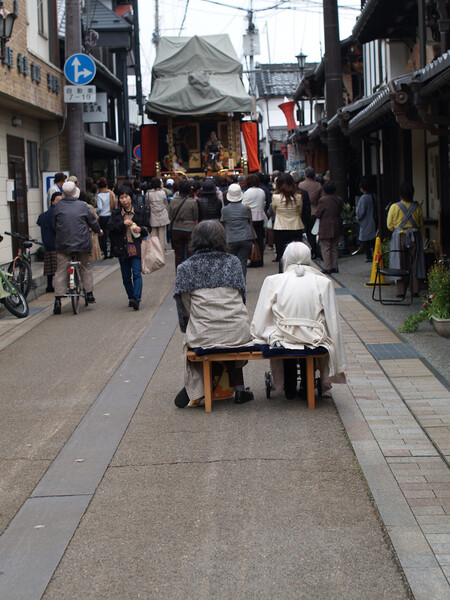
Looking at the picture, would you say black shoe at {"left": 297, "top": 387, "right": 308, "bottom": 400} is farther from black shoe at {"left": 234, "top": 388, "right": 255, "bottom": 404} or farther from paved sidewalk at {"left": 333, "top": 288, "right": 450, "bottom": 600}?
black shoe at {"left": 234, "top": 388, "right": 255, "bottom": 404}

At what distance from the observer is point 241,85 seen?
25875 millimetres

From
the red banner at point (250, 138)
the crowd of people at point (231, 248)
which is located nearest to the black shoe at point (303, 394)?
the crowd of people at point (231, 248)

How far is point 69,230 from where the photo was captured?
41.0 ft

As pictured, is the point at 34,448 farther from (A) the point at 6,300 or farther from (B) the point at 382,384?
(A) the point at 6,300

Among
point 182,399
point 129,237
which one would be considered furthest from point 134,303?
point 182,399

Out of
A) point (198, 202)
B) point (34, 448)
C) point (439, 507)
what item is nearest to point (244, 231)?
point (198, 202)

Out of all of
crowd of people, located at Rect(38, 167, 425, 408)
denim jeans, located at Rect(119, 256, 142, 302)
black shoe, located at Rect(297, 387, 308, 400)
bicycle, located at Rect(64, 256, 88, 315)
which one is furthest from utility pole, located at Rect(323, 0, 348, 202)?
black shoe, located at Rect(297, 387, 308, 400)

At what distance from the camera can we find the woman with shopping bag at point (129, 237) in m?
12.5

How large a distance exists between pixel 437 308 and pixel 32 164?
1387 centimetres

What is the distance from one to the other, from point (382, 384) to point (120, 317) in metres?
5.41

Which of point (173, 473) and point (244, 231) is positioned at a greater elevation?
point (244, 231)

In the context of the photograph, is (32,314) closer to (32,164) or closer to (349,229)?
(32,164)

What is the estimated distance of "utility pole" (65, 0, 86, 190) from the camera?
17.4m

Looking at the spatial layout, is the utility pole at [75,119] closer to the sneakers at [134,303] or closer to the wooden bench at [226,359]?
the sneakers at [134,303]
